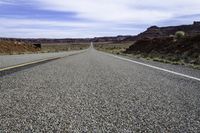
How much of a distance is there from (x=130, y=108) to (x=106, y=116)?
536mm

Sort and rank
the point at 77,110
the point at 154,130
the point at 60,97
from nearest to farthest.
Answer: the point at 154,130 → the point at 77,110 → the point at 60,97

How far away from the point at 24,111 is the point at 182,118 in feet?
6.29

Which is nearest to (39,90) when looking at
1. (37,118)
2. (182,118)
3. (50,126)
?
(37,118)

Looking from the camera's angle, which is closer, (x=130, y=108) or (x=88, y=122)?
(x=88, y=122)

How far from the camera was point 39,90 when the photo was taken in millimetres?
5277

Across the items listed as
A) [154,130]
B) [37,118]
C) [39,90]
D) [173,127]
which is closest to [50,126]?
[37,118]

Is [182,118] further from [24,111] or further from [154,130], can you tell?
[24,111]

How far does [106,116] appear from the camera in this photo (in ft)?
11.4

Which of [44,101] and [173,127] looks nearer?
[173,127]

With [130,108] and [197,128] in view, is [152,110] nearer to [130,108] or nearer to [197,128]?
[130,108]

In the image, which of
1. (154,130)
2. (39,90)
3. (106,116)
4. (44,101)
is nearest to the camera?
(154,130)

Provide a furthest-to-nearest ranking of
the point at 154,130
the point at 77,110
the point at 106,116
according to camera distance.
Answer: the point at 77,110
the point at 106,116
the point at 154,130

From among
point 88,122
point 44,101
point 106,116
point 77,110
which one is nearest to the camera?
point 88,122

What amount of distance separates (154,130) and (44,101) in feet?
6.21
